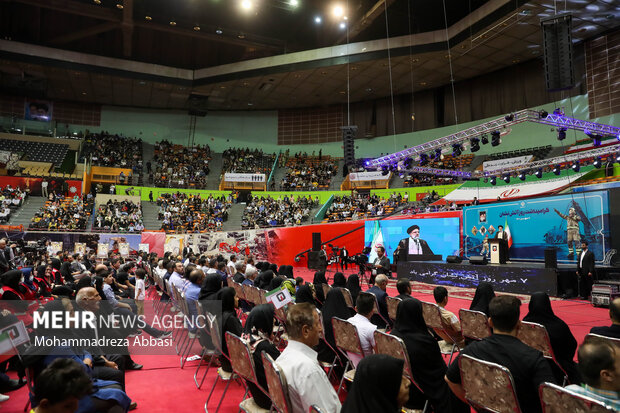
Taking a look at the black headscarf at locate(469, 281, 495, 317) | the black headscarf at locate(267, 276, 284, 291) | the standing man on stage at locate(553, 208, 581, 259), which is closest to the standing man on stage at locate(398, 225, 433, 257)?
the standing man on stage at locate(553, 208, 581, 259)

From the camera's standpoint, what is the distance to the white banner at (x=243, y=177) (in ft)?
93.5

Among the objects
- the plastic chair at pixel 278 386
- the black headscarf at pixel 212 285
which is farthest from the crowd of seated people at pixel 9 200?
A: the plastic chair at pixel 278 386

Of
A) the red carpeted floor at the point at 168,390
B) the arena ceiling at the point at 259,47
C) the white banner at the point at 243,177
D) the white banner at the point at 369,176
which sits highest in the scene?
the arena ceiling at the point at 259,47

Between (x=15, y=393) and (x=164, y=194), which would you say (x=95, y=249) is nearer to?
(x=164, y=194)

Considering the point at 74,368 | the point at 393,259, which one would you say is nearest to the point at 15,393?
the point at 74,368

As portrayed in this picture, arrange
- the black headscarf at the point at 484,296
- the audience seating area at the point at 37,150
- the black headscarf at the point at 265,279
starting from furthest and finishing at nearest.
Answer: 1. the audience seating area at the point at 37,150
2. the black headscarf at the point at 265,279
3. the black headscarf at the point at 484,296

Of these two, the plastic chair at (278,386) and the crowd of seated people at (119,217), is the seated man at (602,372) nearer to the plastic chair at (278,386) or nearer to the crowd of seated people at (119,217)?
the plastic chair at (278,386)

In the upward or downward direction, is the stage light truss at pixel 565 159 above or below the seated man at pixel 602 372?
above

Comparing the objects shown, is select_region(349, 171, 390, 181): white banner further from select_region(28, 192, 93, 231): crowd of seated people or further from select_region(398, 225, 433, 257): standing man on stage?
select_region(28, 192, 93, 231): crowd of seated people

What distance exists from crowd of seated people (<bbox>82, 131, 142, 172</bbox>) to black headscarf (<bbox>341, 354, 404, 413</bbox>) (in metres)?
29.8

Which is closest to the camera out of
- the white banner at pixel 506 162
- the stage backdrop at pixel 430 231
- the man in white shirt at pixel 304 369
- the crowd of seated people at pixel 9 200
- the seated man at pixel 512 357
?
the man in white shirt at pixel 304 369

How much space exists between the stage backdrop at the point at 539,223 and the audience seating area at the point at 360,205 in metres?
7.04

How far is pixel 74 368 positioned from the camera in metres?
1.83

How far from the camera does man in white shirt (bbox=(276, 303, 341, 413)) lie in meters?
2.13
